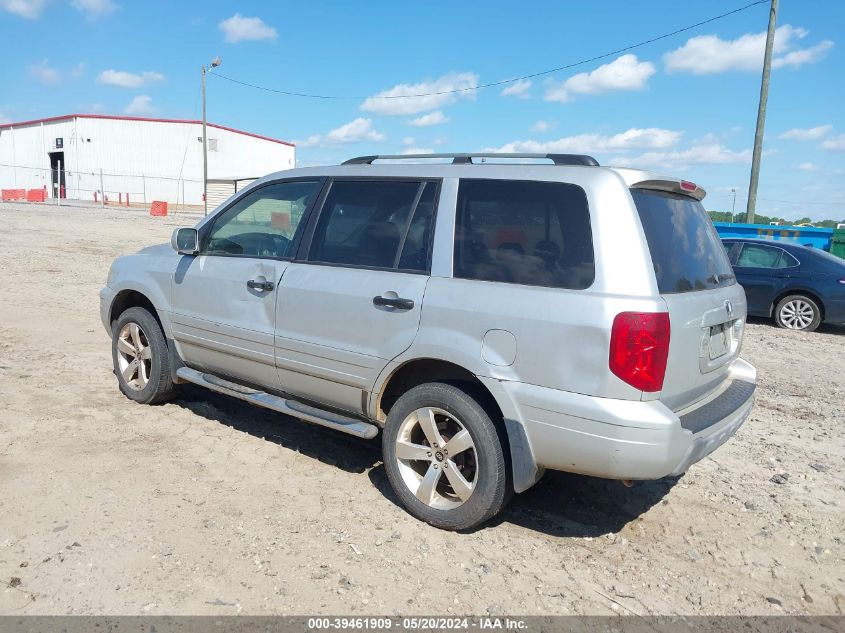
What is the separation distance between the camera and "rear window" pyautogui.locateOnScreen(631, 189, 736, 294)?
329cm

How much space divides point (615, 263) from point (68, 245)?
57.2 feet

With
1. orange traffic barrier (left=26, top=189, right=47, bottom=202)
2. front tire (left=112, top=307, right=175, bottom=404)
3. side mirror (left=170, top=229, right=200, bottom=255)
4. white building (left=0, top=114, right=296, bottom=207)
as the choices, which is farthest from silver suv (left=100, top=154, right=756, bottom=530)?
white building (left=0, top=114, right=296, bottom=207)

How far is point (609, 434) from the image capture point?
305 centimetres

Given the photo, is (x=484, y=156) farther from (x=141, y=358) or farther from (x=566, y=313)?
(x=141, y=358)

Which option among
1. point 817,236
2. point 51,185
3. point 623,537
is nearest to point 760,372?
point 623,537

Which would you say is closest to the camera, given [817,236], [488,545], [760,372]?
[488,545]

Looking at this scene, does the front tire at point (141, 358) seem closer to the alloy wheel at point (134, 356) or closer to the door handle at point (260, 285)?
the alloy wheel at point (134, 356)

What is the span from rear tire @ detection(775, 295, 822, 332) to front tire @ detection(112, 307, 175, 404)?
9.30m

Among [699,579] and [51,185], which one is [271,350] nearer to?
[699,579]

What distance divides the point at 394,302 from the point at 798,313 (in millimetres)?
9087

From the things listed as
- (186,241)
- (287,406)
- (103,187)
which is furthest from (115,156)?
(287,406)

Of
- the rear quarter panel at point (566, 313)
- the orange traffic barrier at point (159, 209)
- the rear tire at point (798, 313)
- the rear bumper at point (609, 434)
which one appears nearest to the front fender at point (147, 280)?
the rear quarter panel at point (566, 313)

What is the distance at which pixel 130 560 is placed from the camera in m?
3.18

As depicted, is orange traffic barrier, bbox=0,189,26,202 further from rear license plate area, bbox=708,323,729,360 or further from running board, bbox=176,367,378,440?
rear license plate area, bbox=708,323,729,360
